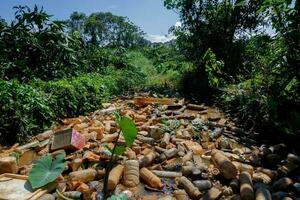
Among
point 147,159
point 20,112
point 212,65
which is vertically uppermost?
point 212,65

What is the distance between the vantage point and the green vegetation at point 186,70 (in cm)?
598

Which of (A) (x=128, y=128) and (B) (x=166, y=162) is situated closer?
(A) (x=128, y=128)

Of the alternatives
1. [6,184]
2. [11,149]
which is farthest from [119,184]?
[11,149]

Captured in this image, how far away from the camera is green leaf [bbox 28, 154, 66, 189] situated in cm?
360

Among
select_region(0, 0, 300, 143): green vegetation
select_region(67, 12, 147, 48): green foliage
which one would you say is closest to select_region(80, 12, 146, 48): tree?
select_region(67, 12, 147, 48): green foliage

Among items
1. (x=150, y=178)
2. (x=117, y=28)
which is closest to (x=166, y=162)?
(x=150, y=178)

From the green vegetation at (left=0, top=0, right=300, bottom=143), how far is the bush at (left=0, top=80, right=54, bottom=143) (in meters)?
0.02

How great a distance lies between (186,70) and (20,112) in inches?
315

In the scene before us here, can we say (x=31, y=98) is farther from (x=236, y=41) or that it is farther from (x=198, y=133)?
(x=236, y=41)

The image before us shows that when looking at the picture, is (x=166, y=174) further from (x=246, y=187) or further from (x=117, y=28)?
(x=117, y=28)

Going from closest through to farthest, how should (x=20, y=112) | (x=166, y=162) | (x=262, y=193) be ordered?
1. (x=262, y=193)
2. (x=166, y=162)
3. (x=20, y=112)

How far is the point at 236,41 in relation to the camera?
38.8 ft

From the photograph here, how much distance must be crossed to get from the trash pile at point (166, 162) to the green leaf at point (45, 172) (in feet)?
0.52

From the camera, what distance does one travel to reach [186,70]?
12.6m
